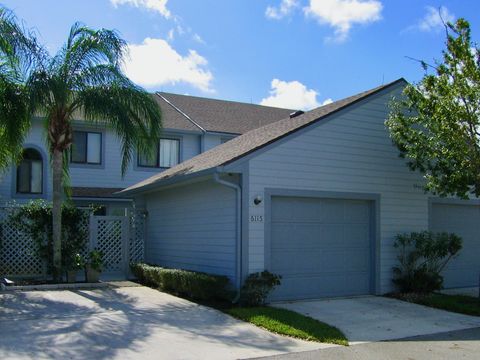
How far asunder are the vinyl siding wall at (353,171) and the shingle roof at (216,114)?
11023 mm

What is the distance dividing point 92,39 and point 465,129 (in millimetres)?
9363

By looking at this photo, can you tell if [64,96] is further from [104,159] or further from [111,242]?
[104,159]

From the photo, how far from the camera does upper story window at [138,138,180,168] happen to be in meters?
22.6

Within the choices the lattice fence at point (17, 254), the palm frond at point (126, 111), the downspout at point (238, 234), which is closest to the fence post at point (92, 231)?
the lattice fence at point (17, 254)

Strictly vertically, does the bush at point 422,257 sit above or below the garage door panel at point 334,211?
below

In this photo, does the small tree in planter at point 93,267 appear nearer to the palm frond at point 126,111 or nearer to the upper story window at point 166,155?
the palm frond at point 126,111

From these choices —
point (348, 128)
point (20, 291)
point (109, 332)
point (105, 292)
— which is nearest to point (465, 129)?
point (348, 128)

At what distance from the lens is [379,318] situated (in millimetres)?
10203

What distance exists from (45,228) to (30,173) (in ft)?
20.7

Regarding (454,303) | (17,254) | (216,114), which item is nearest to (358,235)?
(454,303)

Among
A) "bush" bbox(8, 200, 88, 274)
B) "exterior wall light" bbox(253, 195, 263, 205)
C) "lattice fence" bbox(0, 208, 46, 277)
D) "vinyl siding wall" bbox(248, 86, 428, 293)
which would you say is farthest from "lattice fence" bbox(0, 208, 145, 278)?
"vinyl siding wall" bbox(248, 86, 428, 293)

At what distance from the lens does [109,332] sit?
8711mm

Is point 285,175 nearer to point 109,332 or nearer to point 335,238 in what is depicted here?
point 335,238

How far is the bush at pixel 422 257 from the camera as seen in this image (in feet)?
41.9
